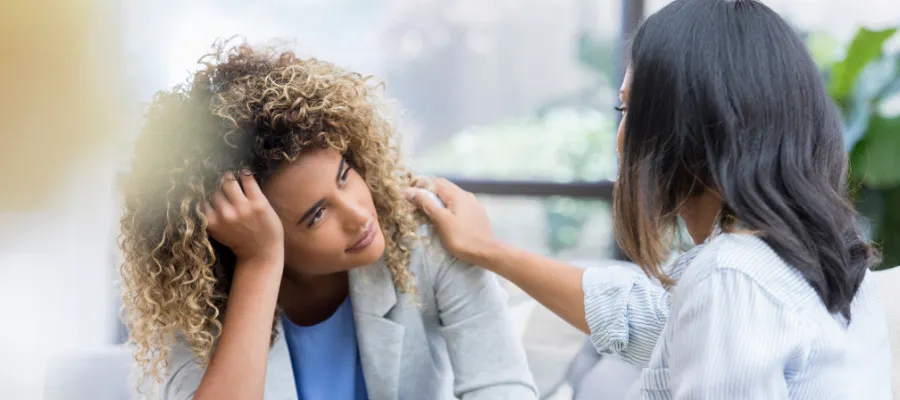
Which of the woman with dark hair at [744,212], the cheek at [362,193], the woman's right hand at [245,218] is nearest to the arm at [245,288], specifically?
the woman's right hand at [245,218]

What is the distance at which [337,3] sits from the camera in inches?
78.2

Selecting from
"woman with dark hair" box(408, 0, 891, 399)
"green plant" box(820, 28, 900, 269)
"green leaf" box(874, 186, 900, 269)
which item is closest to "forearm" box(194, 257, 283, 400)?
"woman with dark hair" box(408, 0, 891, 399)

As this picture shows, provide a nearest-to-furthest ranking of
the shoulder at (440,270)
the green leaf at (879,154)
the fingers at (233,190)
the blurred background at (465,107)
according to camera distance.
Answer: the blurred background at (465,107), the fingers at (233,190), the shoulder at (440,270), the green leaf at (879,154)

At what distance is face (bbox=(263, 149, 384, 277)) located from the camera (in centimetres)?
92

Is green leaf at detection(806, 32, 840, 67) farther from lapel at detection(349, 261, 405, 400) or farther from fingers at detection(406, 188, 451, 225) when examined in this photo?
lapel at detection(349, 261, 405, 400)

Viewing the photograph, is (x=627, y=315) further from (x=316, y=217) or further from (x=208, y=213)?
(x=208, y=213)

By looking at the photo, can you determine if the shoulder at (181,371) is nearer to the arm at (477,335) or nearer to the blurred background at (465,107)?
the blurred background at (465,107)

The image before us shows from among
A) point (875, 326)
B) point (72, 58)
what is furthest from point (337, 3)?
point (72, 58)

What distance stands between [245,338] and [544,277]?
1.46 ft

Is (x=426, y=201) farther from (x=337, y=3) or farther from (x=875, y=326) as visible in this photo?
(x=337, y=3)

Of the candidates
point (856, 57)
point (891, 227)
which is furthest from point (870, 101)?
point (891, 227)

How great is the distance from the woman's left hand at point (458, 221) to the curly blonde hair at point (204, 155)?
14 centimetres

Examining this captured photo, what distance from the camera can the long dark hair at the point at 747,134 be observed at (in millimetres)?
673

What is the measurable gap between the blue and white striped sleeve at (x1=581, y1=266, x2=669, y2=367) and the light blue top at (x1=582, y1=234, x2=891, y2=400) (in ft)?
0.77
